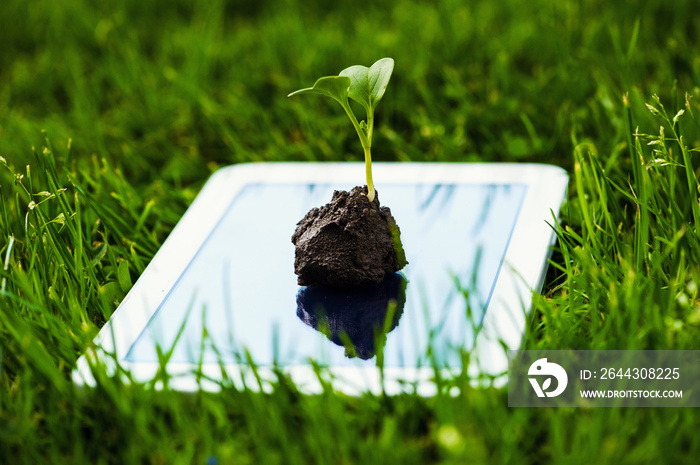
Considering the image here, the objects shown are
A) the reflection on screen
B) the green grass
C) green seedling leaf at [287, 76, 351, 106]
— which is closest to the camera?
the green grass

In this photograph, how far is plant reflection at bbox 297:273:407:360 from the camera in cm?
117

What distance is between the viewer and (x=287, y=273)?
1.41m

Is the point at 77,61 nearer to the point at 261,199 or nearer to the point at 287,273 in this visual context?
the point at 261,199

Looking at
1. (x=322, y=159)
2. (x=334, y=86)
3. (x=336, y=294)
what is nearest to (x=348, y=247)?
(x=336, y=294)

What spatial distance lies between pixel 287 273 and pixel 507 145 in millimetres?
859

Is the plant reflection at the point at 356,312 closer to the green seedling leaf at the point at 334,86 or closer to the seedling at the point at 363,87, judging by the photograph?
the seedling at the point at 363,87

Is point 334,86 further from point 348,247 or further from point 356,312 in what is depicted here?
point 356,312

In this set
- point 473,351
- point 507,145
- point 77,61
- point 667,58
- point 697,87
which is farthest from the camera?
point 77,61

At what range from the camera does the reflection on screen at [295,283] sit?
1167 mm

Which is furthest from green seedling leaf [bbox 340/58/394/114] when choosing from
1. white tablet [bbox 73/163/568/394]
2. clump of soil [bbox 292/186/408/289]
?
white tablet [bbox 73/163/568/394]

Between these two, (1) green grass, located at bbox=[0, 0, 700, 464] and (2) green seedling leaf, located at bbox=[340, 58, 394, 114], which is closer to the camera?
(1) green grass, located at bbox=[0, 0, 700, 464]

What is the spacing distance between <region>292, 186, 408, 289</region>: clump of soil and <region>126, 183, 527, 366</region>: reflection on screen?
0.05 meters

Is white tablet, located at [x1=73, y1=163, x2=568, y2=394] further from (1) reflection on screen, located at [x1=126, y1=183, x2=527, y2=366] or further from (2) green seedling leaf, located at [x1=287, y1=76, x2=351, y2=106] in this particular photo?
(2) green seedling leaf, located at [x1=287, y1=76, x2=351, y2=106]

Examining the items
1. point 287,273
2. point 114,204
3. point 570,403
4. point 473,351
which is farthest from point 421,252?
point 114,204
